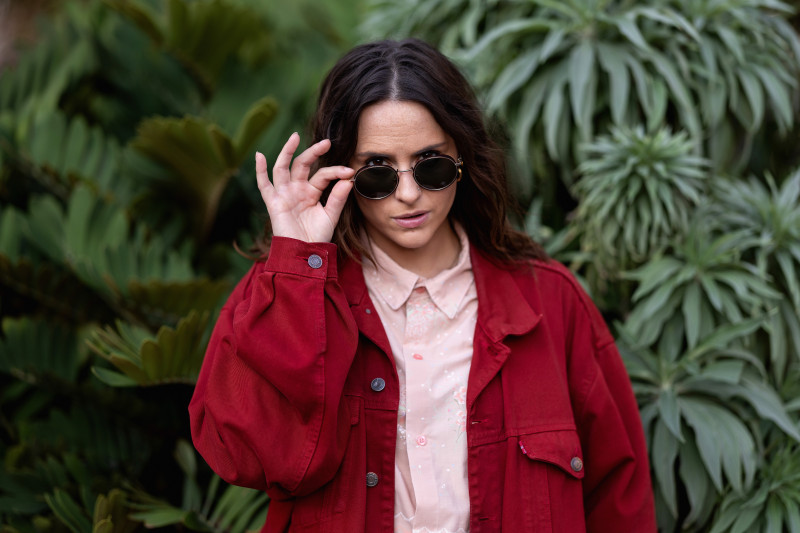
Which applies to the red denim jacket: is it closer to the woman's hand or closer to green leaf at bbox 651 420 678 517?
the woman's hand

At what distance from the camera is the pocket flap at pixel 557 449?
69.7 inches

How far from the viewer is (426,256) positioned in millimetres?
1984

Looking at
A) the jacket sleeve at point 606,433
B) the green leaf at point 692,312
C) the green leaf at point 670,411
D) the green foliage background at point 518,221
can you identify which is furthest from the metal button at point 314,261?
the green leaf at point 692,312

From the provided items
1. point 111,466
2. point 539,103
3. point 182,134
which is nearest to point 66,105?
point 182,134

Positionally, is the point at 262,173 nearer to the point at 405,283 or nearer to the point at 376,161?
the point at 376,161

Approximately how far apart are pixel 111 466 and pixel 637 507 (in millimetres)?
2091

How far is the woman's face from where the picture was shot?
5.71ft

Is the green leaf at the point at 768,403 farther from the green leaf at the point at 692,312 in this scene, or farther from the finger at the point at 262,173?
the finger at the point at 262,173

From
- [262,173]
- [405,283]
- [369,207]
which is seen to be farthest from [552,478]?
[262,173]

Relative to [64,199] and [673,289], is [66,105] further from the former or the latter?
[673,289]

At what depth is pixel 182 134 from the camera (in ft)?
9.81

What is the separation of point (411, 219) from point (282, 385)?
1.72 feet

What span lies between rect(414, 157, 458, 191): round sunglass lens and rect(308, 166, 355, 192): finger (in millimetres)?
175

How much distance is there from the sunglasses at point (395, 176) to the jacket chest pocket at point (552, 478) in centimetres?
69
